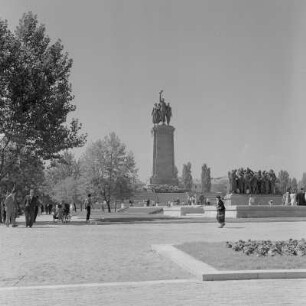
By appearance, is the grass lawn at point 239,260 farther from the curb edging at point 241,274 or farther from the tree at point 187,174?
the tree at point 187,174

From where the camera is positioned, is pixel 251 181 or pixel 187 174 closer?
pixel 251 181

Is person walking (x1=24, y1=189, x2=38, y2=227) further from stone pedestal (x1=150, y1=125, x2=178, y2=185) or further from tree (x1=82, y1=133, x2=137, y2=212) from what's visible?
stone pedestal (x1=150, y1=125, x2=178, y2=185)

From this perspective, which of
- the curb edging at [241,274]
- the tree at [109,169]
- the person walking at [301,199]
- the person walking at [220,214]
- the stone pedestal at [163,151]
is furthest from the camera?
the stone pedestal at [163,151]

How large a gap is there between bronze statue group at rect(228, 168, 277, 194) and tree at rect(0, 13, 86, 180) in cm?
1809

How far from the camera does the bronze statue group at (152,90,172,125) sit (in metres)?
84.4

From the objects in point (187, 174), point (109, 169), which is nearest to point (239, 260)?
point (109, 169)

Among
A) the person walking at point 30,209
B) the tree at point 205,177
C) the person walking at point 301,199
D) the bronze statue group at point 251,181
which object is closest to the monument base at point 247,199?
the bronze statue group at point 251,181

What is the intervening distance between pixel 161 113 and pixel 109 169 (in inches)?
1002

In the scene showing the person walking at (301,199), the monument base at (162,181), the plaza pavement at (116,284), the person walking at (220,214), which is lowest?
the plaza pavement at (116,284)

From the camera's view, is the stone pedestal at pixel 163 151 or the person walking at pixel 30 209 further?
the stone pedestal at pixel 163 151

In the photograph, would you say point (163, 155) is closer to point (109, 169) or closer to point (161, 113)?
point (161, 113)

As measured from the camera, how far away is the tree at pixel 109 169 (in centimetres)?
6125

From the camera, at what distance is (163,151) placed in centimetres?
8044

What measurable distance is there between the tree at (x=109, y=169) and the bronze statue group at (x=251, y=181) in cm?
1631
